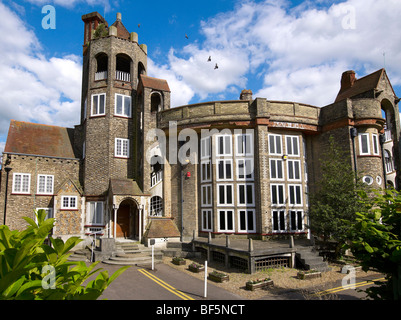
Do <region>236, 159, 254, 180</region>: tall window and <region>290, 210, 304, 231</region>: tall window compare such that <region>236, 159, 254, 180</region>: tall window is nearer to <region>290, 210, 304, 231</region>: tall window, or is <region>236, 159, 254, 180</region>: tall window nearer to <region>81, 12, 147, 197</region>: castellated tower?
<region>290, 210, 304, 231</region>: tall window

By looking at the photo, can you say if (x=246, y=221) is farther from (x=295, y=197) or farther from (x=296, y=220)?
(x=295, y=197)

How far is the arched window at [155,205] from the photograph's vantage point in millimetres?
25234

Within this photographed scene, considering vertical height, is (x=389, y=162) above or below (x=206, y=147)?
below

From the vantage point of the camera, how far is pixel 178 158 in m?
25.0

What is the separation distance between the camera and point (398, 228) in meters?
4.69

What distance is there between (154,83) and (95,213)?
504 inches

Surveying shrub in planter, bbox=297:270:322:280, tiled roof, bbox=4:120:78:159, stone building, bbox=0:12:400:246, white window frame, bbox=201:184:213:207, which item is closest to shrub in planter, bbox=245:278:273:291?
shrub in planter, bbox=297:270:322:280

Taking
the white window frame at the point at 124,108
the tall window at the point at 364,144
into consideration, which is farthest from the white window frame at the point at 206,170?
the tall window at the point at 364,144

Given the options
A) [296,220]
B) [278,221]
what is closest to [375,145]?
[296,220]

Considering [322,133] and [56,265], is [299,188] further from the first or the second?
[56,265]

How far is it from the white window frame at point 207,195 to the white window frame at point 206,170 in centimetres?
57
